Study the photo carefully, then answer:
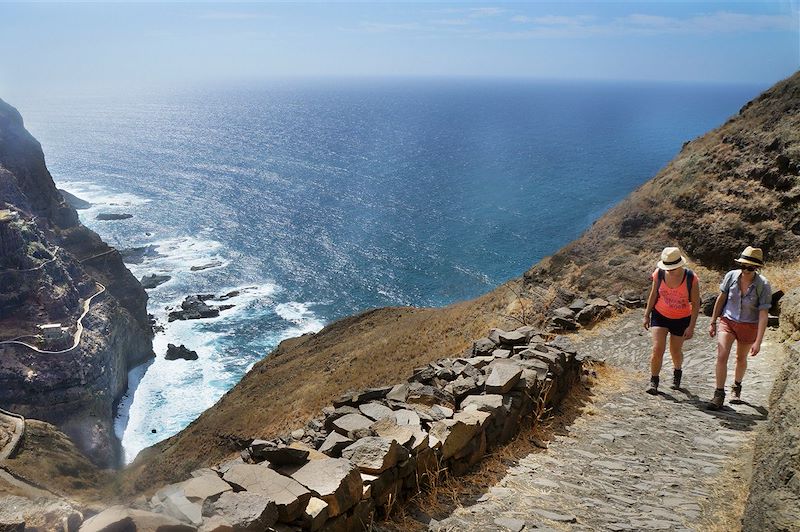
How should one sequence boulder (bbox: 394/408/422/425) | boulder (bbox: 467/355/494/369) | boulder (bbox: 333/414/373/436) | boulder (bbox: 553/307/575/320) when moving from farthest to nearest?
boulder (bbox: 553/307/575/320) → boulder (bbox: 467/355/494/369) → boulder (bbox: 394/408/422/425) → boulder (bbox: 333/414/373/436)

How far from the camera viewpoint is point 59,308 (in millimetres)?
61312

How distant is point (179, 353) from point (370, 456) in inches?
2695

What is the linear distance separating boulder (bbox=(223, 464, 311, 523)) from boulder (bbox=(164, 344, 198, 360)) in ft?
219

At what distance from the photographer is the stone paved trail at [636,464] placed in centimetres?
794

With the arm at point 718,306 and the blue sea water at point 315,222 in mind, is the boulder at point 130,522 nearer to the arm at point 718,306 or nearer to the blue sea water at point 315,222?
the arm at point 718,306

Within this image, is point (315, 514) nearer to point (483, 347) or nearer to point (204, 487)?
point (204, 487)

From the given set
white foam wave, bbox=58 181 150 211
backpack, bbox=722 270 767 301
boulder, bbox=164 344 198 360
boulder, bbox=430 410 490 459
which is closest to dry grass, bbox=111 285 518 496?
backpack, bbox=722 270 767 301

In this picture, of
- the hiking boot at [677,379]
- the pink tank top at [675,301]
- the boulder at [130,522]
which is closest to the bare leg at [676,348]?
the hiking boot at [677,379]

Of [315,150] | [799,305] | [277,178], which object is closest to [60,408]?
[799,305]

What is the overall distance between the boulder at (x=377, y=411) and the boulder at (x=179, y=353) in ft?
211

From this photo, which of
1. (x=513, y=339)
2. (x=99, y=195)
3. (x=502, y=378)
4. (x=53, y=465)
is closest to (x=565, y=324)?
(x=513, y=339)

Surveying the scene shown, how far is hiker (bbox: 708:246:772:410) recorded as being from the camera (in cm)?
1108

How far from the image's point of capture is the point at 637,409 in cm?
1234

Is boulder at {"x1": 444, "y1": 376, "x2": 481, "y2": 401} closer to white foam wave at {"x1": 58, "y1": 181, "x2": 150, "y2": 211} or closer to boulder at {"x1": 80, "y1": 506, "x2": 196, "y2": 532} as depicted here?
boulder at {"x1": 80, "y1": 506, "x2": 196, "y2": 532}
